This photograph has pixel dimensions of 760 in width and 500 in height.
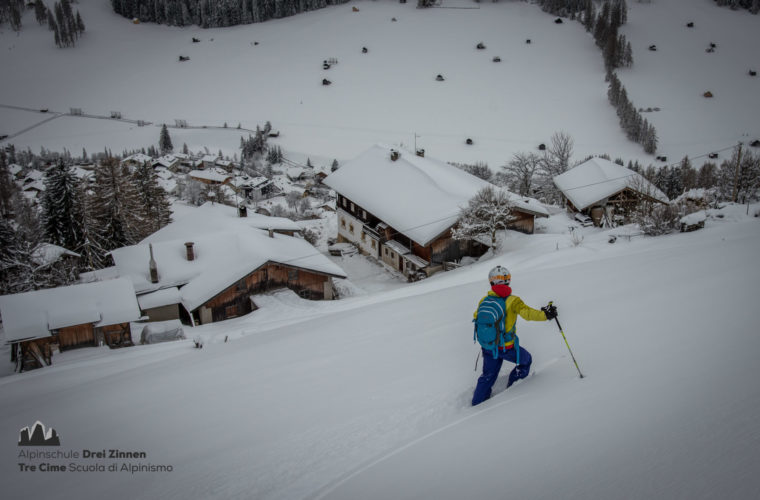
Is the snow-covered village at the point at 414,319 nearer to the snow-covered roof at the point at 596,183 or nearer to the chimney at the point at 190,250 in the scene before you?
the chimney at the point at 190,250

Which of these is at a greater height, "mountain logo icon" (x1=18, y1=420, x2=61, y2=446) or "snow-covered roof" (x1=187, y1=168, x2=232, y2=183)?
"mountain logo icon" (x1=18, y1=420, x2=61, y2=446)

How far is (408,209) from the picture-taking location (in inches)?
1125

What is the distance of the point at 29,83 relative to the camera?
355ft

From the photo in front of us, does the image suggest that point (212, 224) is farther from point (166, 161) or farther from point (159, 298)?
point (166, 161)

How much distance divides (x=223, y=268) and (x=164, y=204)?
23.5 meters

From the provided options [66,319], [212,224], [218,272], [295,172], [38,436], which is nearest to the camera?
[38,436]

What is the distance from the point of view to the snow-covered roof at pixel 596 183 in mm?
33781

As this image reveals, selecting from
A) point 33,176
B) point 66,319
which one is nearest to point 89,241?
point 66,319

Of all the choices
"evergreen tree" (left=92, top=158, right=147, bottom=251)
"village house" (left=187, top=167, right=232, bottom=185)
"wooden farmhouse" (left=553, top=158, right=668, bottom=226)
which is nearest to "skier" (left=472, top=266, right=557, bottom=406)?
"wooden farmhouse" (left=553, top=158, right=668, bottom=226)

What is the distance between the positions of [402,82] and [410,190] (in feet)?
256

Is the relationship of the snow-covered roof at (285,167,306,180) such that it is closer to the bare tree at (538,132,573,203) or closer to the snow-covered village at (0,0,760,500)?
the snow-covered village at (0,0,760,500)

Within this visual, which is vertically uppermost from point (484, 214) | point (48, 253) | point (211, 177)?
point (484, 214)

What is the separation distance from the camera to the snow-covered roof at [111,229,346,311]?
2172cm

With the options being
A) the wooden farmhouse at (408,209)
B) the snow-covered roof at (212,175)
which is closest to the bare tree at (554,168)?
the wooden farmhouse at (408,209)
